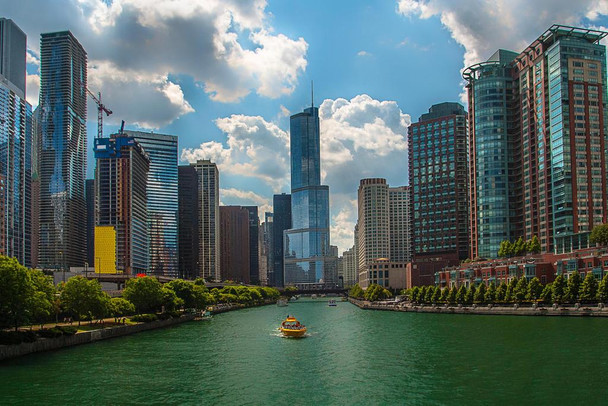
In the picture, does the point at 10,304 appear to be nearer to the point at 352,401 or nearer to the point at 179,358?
the point at 179,358

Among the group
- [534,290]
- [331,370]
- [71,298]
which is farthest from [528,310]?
[71,298]

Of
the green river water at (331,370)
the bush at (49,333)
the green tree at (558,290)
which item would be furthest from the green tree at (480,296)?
the bush at (49,333)

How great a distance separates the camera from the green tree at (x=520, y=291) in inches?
6481

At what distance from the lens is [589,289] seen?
14688 cm

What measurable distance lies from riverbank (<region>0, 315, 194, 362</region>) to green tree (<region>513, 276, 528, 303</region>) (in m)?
89.8

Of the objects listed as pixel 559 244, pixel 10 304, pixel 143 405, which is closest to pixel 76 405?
pixel 143 405

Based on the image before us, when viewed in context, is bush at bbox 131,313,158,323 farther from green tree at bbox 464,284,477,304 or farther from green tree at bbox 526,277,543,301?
green tree at bbox 526,277,543,301

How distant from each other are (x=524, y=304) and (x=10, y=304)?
123 meters

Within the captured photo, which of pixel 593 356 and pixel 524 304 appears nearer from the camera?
pixel 593 356

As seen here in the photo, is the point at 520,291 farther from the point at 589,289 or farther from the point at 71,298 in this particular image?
the point at 71,298

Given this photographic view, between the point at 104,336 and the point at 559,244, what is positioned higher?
the point at 559,244

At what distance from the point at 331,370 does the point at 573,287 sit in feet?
304

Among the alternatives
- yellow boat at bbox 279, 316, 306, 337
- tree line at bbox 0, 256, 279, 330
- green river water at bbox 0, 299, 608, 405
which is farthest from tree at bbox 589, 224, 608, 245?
tree line at bbox 0, 256, 279, 330

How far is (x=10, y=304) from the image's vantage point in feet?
298
